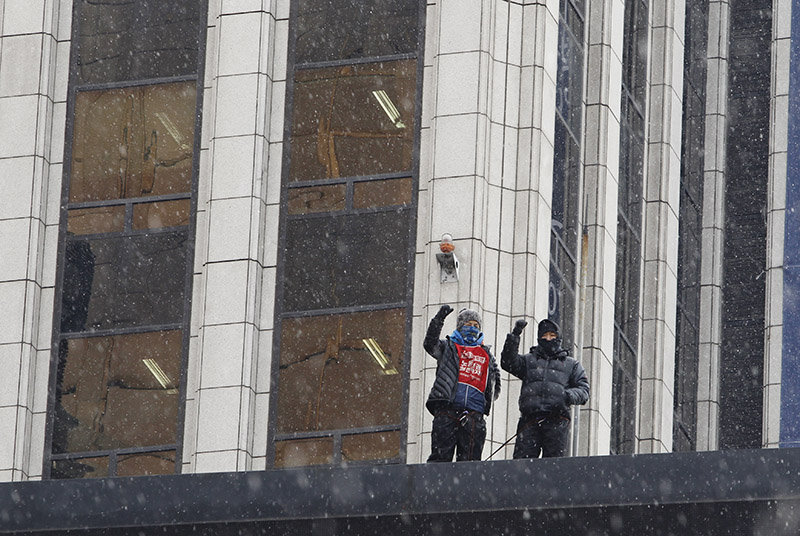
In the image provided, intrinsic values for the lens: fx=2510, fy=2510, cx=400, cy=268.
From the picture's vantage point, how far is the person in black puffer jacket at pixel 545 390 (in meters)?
27.6

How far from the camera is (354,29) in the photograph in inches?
1394

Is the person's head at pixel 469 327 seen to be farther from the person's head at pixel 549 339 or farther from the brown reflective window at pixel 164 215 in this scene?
the brown reflective window at pixel 164 215

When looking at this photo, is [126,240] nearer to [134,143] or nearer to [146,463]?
[134,143]

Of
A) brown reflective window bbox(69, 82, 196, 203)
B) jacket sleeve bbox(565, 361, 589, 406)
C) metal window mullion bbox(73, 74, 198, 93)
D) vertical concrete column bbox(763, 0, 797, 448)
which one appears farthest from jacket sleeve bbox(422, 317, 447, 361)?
vertical concrete column bbox(763, 0, 797, 448)

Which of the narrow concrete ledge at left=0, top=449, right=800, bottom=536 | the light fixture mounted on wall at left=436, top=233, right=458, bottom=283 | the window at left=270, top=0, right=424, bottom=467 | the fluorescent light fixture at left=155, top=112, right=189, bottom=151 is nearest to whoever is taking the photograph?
the narrow concrete ledge at left=0, top=449, right=800, bottom=536

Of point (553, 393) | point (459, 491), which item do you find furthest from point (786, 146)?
point (459, 491)

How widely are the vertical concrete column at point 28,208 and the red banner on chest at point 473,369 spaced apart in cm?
910

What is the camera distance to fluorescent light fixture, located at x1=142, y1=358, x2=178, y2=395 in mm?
34781

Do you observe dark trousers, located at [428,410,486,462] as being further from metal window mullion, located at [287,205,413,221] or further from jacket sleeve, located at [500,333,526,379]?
metal window mullion, located at [287,205,413,221]

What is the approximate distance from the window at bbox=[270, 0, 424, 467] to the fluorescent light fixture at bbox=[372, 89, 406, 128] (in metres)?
0.02

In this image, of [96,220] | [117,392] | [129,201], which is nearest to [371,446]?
[117,392]

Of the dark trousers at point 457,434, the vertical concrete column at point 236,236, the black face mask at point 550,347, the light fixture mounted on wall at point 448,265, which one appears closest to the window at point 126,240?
the vertical concrete column at point 236,236

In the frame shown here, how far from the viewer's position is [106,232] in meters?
35.5

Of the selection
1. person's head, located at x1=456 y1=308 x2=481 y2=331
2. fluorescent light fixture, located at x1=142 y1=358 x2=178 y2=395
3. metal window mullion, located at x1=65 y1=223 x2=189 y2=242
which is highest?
metal window mullion, located at x1=65 y1=223 x2=189 y2=242
